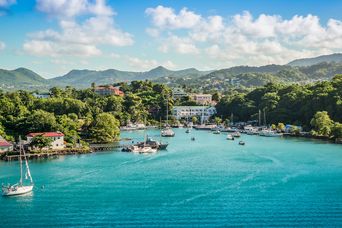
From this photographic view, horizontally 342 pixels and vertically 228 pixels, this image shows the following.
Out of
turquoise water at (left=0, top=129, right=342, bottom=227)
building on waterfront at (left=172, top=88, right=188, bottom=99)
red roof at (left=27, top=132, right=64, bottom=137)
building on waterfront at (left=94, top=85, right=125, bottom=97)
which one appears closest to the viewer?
turquoise water at (left=0, top=129, right=342, bottom=227)

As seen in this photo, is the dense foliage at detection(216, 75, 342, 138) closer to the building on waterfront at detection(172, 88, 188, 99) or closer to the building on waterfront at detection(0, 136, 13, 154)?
the building on waterfront at detection(172, 88, 188, 99)

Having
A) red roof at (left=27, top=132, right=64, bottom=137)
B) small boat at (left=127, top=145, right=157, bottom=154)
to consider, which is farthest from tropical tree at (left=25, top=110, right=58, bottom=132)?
small boat at (left=127, top=145, right=157, bottom=154)

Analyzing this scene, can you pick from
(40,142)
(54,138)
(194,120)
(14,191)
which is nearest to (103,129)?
(54,138)

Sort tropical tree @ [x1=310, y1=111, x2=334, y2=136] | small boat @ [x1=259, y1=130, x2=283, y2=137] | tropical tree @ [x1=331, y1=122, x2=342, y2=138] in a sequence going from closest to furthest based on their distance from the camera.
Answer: tropical tree @ [x1=331, y1=122, x2=342, y2=138], tropical tree @ [x1=310, y1=111, x2=334, y2=136], small boat @ [x1=259, y1=130, x2=283, y2=137]

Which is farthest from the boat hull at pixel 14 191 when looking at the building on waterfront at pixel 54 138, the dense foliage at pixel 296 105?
the dense foliage at pixel 296 105

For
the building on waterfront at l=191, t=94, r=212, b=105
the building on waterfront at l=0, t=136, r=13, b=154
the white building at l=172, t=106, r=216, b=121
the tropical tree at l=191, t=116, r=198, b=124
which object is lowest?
the building on waterfront at l=0, t=136, r=13, b=154

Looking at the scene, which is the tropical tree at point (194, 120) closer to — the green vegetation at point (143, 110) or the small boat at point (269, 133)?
the green vegetation at point (143, 110)
